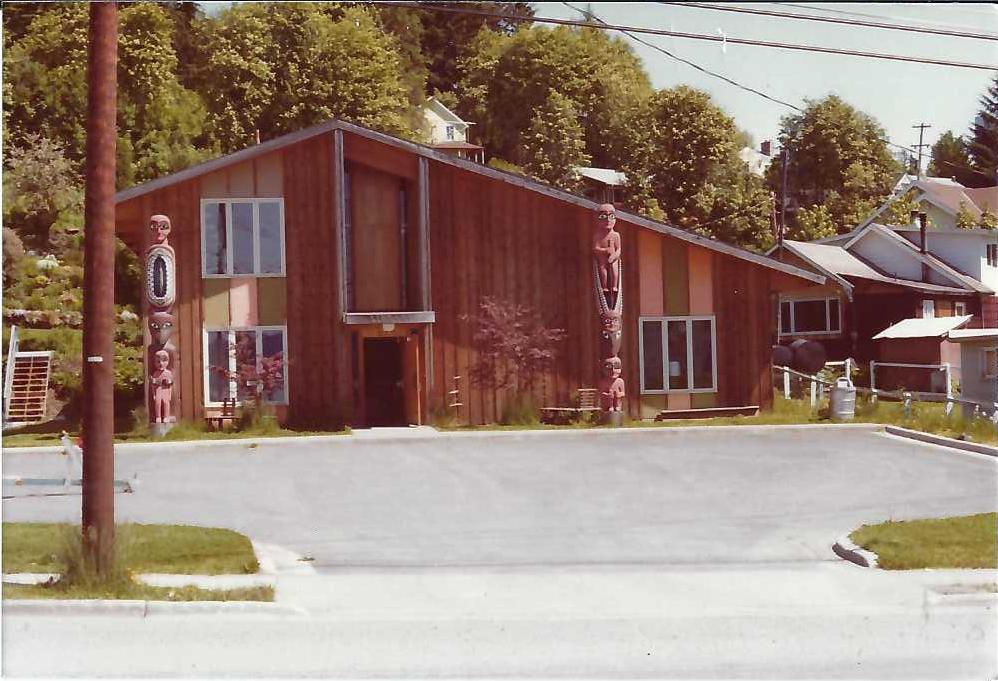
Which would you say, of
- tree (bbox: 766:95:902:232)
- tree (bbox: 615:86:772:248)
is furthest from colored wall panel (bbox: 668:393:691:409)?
tree (bbox: 615:86:772:248)

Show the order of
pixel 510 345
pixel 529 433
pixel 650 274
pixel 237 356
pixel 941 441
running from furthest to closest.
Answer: pixel 650 274 < pixel 510 345 < pixel 237 356 < pixel 529 433 < pixel 941 441

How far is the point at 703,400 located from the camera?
2455cm

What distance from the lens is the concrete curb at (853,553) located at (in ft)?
35.3

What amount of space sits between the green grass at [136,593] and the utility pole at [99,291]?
0.25 meters

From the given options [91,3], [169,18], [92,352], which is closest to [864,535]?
[92,352]

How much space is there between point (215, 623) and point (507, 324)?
50.6ft

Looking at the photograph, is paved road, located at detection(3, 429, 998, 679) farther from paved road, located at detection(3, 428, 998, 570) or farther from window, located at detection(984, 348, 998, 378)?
window, located at detection(984, 348, 998, 378)

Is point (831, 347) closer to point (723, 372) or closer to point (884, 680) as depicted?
Result: point (723, 372)

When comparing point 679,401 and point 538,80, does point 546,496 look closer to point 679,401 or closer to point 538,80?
point 679,401

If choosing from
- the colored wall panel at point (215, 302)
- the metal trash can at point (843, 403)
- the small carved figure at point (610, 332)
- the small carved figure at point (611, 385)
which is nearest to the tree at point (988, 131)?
the metal trash can at point (843, 403)

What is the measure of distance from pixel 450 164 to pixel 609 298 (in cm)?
453

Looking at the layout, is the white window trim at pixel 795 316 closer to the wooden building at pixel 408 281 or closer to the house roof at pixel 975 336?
the wooden building at pixel 408 281

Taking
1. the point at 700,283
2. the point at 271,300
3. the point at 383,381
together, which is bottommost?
the point at 383,381

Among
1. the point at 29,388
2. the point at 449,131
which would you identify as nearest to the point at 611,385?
the point at 29,388
